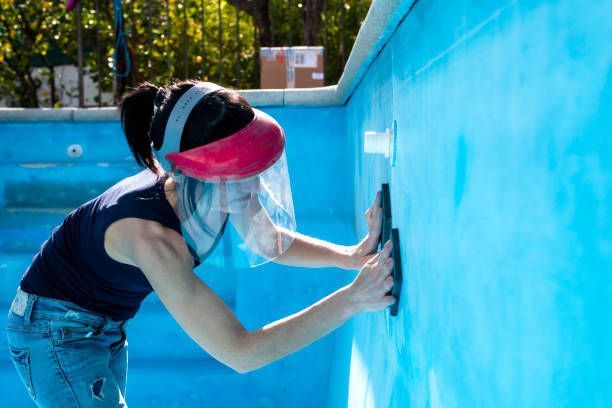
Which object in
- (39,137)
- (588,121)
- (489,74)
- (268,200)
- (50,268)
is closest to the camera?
(588,121)

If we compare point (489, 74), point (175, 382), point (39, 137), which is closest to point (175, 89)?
point (489, 74)

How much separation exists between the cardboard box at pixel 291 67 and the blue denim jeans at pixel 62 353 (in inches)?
127

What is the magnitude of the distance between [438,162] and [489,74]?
0.33m

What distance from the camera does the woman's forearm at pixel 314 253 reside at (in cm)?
201

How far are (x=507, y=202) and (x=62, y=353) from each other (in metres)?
1.54

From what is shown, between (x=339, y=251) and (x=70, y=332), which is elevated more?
(x=339, y=251)

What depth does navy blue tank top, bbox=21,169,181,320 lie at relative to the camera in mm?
1799

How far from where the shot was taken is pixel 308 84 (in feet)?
16.5

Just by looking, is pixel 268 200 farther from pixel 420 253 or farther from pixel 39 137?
pixel 39 137

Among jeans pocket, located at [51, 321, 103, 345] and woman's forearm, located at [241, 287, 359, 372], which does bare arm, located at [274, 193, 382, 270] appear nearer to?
woman's forearm, located at [241, 287, 359, 372]

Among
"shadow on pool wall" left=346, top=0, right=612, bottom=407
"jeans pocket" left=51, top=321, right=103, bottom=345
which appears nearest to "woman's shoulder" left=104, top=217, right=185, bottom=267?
"jeans pocket" left=51, top=321, right=103, bottom=345

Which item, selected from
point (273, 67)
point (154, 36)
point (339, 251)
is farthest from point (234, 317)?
point (154, 36)

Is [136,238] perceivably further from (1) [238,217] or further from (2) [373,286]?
(2) [373,286]

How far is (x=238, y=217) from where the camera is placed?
173 cm
